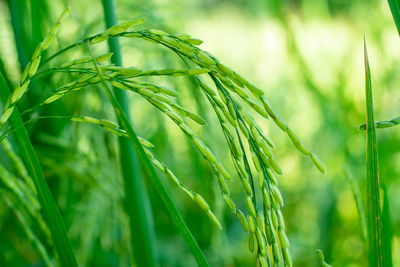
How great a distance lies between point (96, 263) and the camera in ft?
2.20

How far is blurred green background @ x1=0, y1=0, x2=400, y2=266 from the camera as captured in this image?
572mm

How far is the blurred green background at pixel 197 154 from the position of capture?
572 millimetres

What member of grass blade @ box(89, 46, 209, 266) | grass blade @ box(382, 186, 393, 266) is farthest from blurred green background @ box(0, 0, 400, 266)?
grass blade @ box(89, 46, 209, 266)

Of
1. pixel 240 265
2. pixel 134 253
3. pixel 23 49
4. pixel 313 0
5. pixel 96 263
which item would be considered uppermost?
pixel 313 0

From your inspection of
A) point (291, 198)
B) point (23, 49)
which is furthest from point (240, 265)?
point (23, 49)

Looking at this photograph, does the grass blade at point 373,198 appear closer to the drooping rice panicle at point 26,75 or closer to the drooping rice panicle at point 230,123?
the drooping rice panicle at point 230,123

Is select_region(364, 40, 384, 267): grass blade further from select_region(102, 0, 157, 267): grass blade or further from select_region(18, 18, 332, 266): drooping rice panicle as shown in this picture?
select_region(102, 0, 157, 267): grass blade

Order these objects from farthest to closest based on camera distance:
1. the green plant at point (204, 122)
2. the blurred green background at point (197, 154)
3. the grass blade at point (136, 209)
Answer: the blurred green background at point (197, 154), the grass blade at point (136, 209), the green plant at point (204, 122)

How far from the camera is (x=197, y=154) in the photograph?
57 cm

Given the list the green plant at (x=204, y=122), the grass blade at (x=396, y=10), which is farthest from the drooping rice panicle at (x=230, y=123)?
the grass blade at (x=396, y=10)

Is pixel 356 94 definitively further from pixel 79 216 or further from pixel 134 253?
pixel 134 253

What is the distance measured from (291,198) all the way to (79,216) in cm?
53

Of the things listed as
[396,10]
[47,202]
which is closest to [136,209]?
[47,202]

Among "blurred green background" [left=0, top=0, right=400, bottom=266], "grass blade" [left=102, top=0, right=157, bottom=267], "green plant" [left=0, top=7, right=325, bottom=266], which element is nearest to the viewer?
"green plant" [left=0, top=7, right=325, bottom=266]
